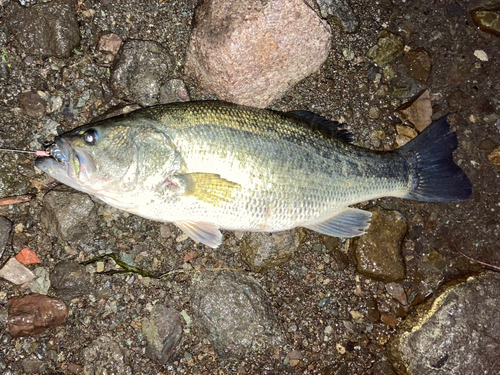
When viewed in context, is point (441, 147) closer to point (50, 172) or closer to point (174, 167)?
point (174, 167)

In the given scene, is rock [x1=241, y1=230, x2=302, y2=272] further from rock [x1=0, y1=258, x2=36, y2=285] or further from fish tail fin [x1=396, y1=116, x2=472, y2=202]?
rock [x1=0, y1=258, x2=36, y2=285]

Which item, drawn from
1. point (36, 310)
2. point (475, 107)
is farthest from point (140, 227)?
point (475, 107)

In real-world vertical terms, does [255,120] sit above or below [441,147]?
above

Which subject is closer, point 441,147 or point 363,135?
point 441,147

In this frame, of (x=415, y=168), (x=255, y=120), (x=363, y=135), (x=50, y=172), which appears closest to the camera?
(x=50, y=172)

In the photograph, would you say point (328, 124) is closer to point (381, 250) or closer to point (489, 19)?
point (381, 250)

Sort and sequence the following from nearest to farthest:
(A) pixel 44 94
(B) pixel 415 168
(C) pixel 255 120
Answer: (C) pixel 255 120, (A) pixel 44 94, (B) pixel 415 168
